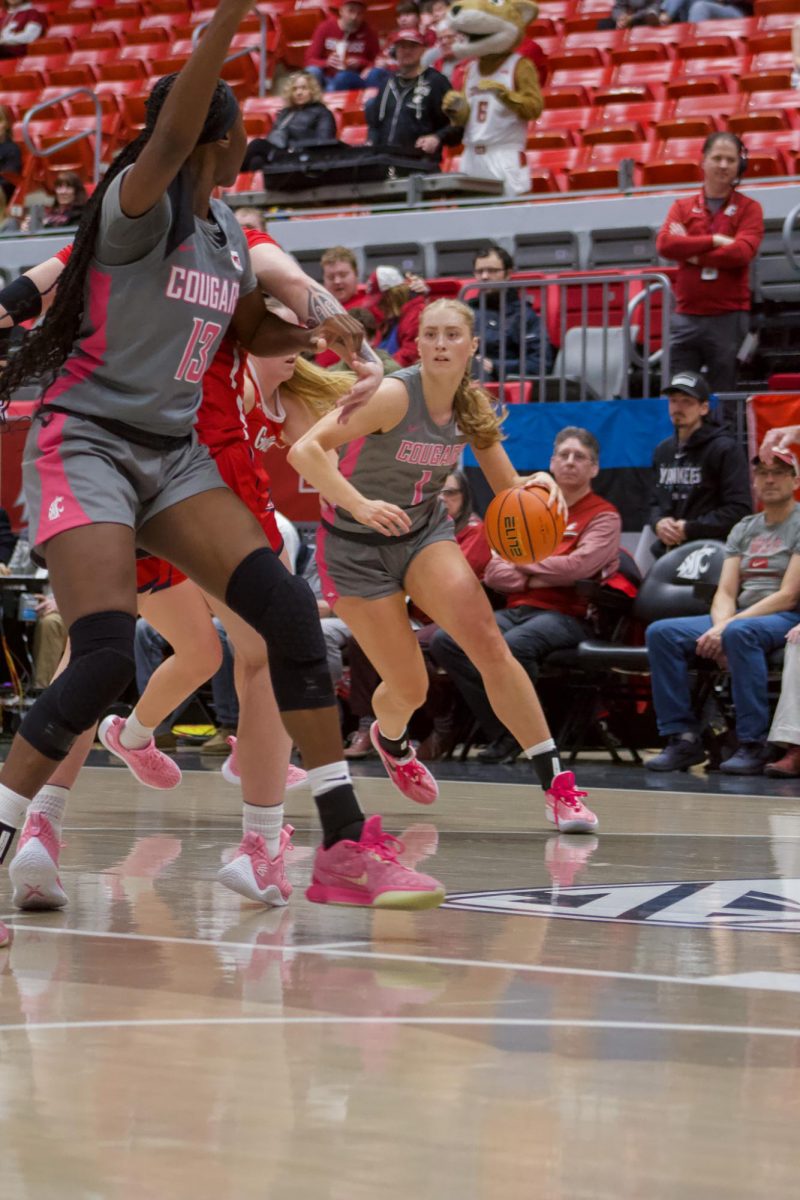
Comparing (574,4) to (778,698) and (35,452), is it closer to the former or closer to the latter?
(778,698)

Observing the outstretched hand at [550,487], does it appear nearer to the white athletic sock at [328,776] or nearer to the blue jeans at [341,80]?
the white athletic sock at [328,776]

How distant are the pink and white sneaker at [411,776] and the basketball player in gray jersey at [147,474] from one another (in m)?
2.40

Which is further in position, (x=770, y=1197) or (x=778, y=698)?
(x=778, y=698)

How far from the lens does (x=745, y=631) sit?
8289mm

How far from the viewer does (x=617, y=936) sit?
3801 millimetres

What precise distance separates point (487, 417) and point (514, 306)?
481cm

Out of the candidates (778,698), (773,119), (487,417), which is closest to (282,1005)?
(487,417)

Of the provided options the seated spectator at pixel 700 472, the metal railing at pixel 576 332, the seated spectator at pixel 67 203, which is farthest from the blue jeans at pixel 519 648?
the seated spectator at pixel 67 203

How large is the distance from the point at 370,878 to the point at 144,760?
7.52ft

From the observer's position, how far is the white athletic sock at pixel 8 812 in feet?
12.2

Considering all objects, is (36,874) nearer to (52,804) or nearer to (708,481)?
(52,804)

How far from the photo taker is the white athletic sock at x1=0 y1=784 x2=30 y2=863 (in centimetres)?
371

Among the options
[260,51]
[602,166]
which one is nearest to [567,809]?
[602,166]

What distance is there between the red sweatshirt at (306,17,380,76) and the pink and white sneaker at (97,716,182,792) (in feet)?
37.5
